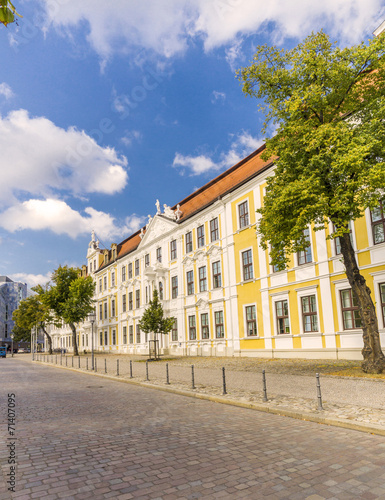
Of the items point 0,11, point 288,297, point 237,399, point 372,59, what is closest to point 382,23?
point 372,59

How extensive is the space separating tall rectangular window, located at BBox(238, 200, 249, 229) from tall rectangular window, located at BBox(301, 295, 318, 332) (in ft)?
25.7

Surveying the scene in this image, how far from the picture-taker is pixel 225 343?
30.3 m

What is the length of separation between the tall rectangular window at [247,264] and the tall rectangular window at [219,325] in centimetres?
437

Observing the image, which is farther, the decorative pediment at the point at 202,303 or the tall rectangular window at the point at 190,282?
the tall rectangular window at the point at 190,282

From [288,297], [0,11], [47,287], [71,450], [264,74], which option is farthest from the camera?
[47,287]

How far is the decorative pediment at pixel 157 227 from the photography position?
39.0m

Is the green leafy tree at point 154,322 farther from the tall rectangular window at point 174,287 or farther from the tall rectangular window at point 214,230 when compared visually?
the tall rectangular window at point 174,287

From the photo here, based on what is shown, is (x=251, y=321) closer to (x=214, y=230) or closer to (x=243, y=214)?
(x=243, y=214)

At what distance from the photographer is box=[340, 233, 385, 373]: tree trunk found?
13.8 m

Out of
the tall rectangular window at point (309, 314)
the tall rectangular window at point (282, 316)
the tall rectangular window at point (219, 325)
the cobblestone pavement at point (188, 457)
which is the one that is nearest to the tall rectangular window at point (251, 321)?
the tall rectangular window at point (282, 316)

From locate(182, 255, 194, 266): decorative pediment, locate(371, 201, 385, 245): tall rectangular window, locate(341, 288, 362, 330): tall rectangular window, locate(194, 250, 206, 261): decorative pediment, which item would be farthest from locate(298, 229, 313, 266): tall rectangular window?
locate(182, 255, 194, 266): decorative pediment

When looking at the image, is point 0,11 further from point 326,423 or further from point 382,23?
point 382,23

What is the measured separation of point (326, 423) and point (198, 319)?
26057 millimetres

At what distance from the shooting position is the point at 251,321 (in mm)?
27953
